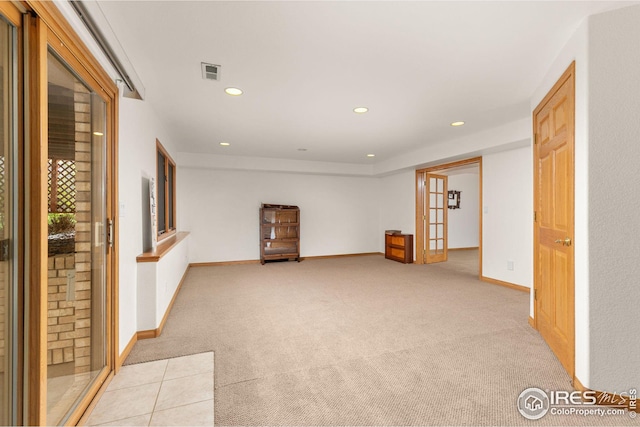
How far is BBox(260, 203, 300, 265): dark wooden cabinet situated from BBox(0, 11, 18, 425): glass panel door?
16.8 feet

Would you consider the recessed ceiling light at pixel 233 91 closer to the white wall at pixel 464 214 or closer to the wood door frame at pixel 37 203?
the wood door frame at pixel 37 203

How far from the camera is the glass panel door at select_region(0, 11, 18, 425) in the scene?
3.73 ft

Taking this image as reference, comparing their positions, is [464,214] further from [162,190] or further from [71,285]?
[71,285]

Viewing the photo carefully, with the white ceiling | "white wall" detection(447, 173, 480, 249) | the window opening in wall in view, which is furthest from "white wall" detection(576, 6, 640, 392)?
"white wall" detection(447, 173, 480, 249)

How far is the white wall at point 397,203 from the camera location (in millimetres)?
6582

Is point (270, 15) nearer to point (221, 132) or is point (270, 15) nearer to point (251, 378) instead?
point (251, 378)

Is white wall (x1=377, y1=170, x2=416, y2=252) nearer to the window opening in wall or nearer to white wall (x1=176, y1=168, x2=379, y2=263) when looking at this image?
white wall (x1=176, y1=168, x2=379, y2=263)

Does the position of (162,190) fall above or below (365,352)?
above

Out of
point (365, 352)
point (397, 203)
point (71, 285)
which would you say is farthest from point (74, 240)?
point (397, 203)

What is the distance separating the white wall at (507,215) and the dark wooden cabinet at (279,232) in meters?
3.67

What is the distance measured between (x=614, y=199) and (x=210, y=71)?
286 centimetres

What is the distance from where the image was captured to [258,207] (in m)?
6.61

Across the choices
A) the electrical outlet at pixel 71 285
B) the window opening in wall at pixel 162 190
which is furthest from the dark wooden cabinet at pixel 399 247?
the electrical outlet at pixel 71 285

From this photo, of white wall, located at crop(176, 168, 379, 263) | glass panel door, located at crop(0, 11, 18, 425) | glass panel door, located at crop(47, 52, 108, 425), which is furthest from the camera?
white wall, located at crop(176, 168, 379, 263)
